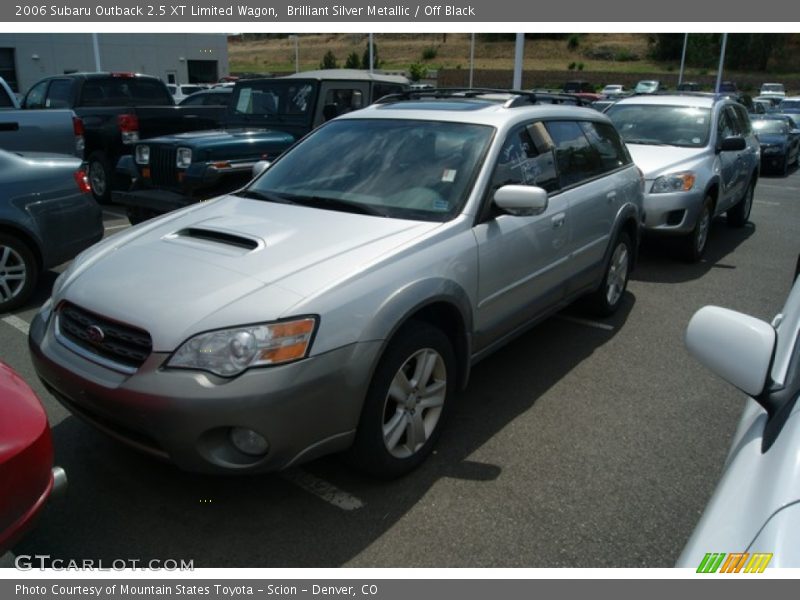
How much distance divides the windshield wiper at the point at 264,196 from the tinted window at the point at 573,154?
6.01 ft

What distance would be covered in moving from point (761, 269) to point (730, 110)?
260 centimetres

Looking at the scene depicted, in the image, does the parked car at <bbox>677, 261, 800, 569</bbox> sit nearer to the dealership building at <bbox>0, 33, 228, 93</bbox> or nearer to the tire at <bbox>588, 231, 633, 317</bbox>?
the tire at <bbox>588, 231, 633, 317</bbox>

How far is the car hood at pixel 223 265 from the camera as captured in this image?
106 inches

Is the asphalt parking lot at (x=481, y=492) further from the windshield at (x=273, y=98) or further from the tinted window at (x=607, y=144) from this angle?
the windshield at (x=273, y=98)

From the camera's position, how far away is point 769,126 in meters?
17.1

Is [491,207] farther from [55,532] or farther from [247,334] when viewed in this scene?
[55,532]

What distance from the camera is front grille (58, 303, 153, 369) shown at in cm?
272

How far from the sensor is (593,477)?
130 inches

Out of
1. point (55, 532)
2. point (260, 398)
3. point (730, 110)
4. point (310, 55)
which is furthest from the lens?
point (310, 55)

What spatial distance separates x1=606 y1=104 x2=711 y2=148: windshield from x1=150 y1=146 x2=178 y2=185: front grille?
548 centimetres

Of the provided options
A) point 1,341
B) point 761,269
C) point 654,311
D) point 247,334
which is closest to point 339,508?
point 247,334

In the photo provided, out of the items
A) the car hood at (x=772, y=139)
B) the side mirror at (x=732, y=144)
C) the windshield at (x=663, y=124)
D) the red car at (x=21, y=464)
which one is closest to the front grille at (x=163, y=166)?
the red car at (x=21, y=464)

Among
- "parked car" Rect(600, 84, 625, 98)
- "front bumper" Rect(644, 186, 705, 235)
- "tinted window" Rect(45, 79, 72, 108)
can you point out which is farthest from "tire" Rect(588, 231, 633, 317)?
"parked car" Rect(600, 84, 625, 98)

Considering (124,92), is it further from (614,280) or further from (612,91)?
(612,91)
